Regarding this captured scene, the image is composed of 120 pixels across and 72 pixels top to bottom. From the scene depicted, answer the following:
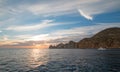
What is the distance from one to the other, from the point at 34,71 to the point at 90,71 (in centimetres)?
1604

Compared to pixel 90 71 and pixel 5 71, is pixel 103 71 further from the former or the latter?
pixel 5 71

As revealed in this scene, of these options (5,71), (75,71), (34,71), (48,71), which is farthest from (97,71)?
(5,71)

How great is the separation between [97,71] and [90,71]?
6.46 feet

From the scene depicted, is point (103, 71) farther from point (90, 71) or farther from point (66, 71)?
point (66, 71)

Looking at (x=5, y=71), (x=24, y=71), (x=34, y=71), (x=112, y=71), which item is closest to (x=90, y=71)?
(x=112, y=71)

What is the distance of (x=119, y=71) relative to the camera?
4556 cm

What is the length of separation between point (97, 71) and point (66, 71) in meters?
8.72

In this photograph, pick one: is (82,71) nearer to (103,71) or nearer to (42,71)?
(103,71)

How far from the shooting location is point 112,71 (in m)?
46.0

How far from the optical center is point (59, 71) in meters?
46.3

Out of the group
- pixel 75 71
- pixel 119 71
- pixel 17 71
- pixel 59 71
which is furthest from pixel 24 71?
pixel 119 71

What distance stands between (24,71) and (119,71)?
27.1 meters

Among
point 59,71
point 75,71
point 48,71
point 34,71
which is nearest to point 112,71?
point 75,71

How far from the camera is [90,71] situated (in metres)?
45.5
